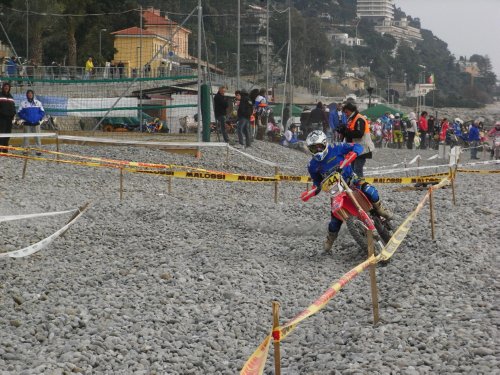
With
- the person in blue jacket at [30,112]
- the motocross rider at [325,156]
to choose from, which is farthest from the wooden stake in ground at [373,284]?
the person in blue jacket at [30,112]

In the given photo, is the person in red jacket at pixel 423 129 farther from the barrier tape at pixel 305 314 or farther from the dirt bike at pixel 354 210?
the barrier tape at pixel 305 314

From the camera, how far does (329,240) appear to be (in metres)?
12.7

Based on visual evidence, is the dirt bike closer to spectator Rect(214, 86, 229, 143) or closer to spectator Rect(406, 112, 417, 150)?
spectator Rect(214, 86, 229, 143)

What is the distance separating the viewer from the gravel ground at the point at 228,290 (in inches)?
313

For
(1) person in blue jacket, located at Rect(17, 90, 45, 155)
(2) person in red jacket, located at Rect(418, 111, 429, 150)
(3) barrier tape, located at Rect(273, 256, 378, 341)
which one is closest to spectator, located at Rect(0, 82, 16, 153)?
(1) person in blue jacket, located at Rect(17, 90, 45, 155)

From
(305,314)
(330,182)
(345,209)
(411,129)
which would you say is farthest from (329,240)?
(411,129)

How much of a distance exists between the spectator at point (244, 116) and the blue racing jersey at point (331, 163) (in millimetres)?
15045

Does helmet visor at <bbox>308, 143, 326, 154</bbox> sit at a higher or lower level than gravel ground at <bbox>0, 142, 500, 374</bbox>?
higher

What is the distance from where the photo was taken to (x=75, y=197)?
18.2 m

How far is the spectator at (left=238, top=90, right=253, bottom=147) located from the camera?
1067 inches

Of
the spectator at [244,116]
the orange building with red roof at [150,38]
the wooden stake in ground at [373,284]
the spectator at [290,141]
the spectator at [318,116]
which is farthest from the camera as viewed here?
the orange building with red roof at [150,38]

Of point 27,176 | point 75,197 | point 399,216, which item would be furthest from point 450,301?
point 27,176

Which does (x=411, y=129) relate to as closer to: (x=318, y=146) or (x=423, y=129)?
(x=423, y=129)

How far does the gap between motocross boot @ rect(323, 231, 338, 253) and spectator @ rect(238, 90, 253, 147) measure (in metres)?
14.6
